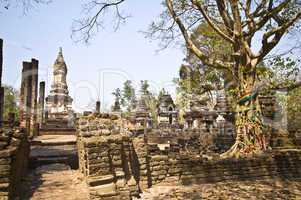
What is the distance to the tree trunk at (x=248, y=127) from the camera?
30.9ft

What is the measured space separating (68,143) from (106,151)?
8941 millimetres

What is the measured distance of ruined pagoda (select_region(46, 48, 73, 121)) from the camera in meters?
27.5

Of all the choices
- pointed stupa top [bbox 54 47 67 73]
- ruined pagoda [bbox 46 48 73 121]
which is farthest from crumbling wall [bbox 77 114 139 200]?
pointed stupa top [bbox 54 47 67 73]

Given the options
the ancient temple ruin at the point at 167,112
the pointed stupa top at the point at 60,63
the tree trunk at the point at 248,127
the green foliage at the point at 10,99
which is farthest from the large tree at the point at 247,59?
the green foliage at the point at 10,99

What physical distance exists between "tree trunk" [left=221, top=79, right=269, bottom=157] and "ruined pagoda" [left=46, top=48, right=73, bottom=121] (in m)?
19.9

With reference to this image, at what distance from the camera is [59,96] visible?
28.3m

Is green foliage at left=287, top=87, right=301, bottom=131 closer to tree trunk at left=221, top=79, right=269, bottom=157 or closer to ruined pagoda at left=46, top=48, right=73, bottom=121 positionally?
tree trunk at left=221, top=79, right=269, bottom=157

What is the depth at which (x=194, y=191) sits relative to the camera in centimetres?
Result: 656

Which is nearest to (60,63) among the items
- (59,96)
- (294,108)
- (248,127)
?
(59,96)

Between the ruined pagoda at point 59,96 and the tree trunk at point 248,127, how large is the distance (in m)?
19.9

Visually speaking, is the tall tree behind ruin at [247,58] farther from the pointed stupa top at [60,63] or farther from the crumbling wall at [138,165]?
the pointed stupa top at [60,63]

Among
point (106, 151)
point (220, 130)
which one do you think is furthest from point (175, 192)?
point (220, 130)

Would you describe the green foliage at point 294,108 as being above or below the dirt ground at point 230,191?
above

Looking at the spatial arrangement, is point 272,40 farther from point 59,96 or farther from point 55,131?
point 59,96
